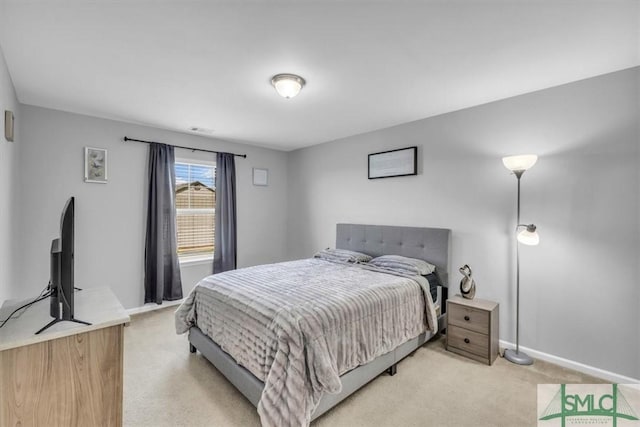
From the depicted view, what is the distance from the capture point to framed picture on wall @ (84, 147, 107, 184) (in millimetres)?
3289

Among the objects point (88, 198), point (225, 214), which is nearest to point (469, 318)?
point (225, 214)

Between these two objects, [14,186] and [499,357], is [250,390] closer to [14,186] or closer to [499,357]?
[499,357]

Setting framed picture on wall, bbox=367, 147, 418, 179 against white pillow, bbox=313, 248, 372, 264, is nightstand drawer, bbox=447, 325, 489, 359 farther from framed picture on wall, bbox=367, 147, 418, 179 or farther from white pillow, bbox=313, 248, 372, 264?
framed picture on wall, bbox=367, 147, 418, 179

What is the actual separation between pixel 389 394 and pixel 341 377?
0.49 m

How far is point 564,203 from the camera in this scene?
2467mm

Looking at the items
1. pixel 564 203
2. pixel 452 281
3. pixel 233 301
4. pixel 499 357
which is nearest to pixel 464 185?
pixel 564 203

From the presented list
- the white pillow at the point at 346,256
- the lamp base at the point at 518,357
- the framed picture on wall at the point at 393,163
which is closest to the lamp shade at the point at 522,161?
the framed picture on wall at the point at 393,163

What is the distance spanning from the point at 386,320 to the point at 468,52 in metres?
2.11

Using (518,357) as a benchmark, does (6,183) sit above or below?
above

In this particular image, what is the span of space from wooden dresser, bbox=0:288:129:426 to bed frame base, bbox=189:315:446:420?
2.43 ft

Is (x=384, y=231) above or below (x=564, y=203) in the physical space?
below

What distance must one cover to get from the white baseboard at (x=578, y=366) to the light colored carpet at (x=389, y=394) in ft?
0.18

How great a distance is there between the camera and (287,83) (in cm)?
232

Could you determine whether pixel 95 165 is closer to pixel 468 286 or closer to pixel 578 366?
pixel 468 286
